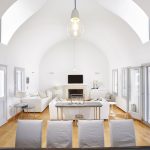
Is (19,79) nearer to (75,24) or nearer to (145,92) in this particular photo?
(145,92)

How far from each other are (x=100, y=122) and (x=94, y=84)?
9.64 m

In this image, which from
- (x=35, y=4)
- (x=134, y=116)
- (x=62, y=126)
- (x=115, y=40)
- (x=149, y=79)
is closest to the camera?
(x=62, y=126)

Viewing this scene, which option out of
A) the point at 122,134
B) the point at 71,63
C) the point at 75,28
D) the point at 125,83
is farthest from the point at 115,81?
the point at 122,134

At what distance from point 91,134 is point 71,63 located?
9.95 metres

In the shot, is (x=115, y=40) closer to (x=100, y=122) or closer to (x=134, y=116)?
(x=134, y=116)

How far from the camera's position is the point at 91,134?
9.21 ft

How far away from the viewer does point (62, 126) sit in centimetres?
287

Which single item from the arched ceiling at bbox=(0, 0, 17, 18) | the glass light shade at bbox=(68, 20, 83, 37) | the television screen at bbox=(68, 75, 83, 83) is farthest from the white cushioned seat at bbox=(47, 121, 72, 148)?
the television screen at bbox=(68, 75, 83, 83)

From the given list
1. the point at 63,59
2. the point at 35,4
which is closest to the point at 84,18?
Answer: the point at 35,4

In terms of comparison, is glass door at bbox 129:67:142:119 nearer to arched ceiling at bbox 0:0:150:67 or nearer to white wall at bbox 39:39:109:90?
arched ceiling at bbox 0:0:150:67

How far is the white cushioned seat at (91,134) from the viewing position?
2777mm

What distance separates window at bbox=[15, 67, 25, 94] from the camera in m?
8.05

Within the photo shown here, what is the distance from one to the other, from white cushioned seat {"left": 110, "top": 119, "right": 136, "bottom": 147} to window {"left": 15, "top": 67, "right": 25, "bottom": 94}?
6000 millimetres

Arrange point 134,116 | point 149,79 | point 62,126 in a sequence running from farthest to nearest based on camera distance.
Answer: point 134,116
point 149,79
point 62,126
